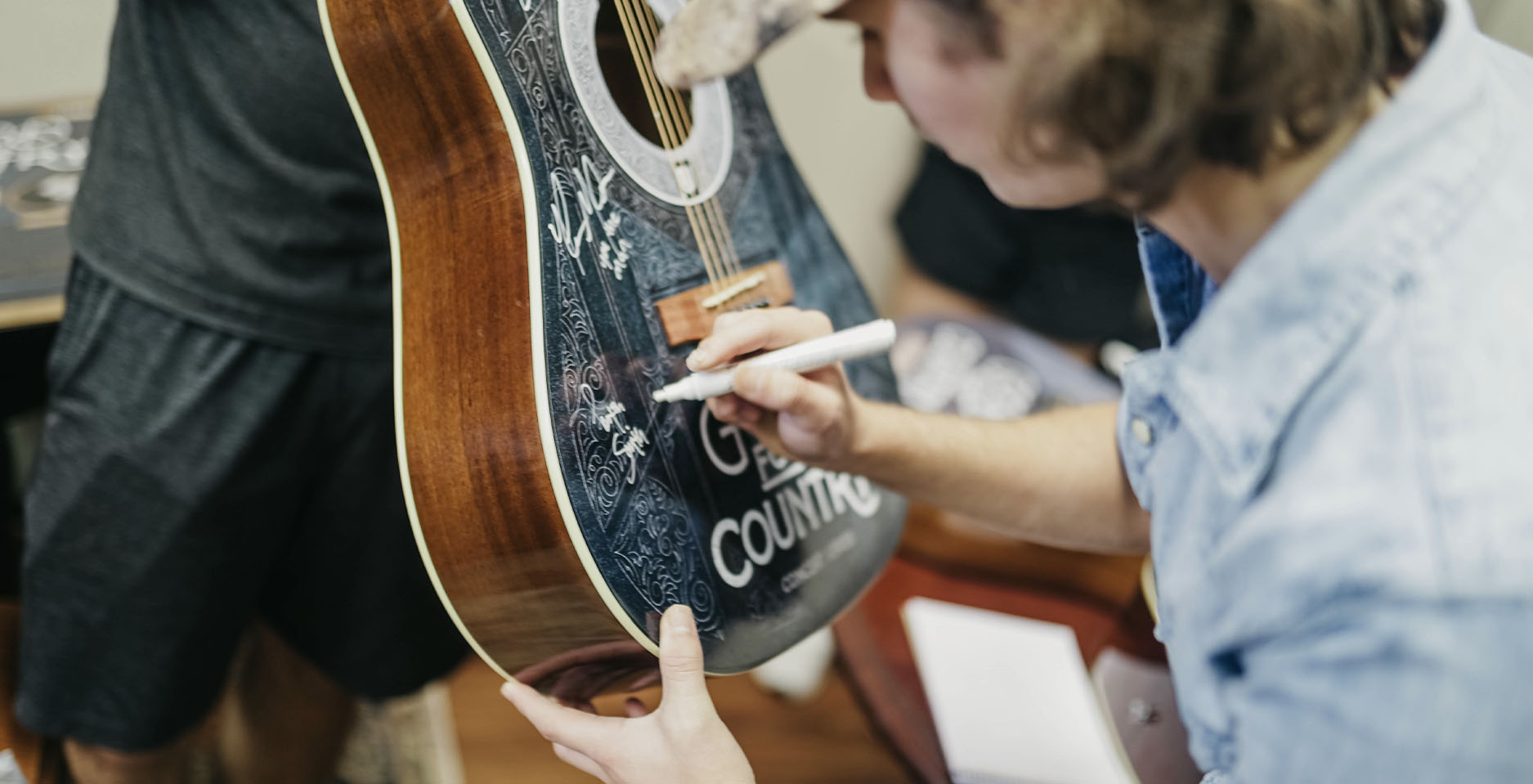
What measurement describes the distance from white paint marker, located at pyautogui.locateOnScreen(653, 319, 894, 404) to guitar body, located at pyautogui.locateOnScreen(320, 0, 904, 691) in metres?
0.05

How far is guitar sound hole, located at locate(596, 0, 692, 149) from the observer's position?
2.61ft

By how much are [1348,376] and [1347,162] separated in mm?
123

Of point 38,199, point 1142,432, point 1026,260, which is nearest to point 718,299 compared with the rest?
point 1142,432

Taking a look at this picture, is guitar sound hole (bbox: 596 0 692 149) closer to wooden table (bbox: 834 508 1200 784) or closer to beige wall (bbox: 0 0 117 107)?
wooden table (bbox: 834 508 1200 784)

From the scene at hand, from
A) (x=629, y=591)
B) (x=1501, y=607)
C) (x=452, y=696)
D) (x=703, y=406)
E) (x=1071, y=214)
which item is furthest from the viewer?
(x=1071, y=214)

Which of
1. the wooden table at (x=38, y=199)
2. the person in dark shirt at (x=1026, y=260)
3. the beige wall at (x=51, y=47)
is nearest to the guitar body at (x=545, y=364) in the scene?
the wooden table at (x=38, y=199)

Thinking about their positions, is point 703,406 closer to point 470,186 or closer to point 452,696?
point 470,186

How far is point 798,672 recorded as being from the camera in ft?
5.81

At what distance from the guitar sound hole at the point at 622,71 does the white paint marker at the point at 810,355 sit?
24 cm

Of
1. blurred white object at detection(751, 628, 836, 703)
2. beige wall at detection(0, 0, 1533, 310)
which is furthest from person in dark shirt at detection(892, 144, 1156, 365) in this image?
blurred white object at detection(751, 628, 836, 703)

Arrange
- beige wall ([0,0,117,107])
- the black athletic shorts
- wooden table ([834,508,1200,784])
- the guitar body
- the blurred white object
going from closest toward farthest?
the guitar body
the black athletic shorts
wooden table ([834,508,1200,784])
beige wall ([0,0,117,107])
the blurred white object

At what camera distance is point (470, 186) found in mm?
721

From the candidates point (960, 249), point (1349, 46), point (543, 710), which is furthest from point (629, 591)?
point (960, 249)
